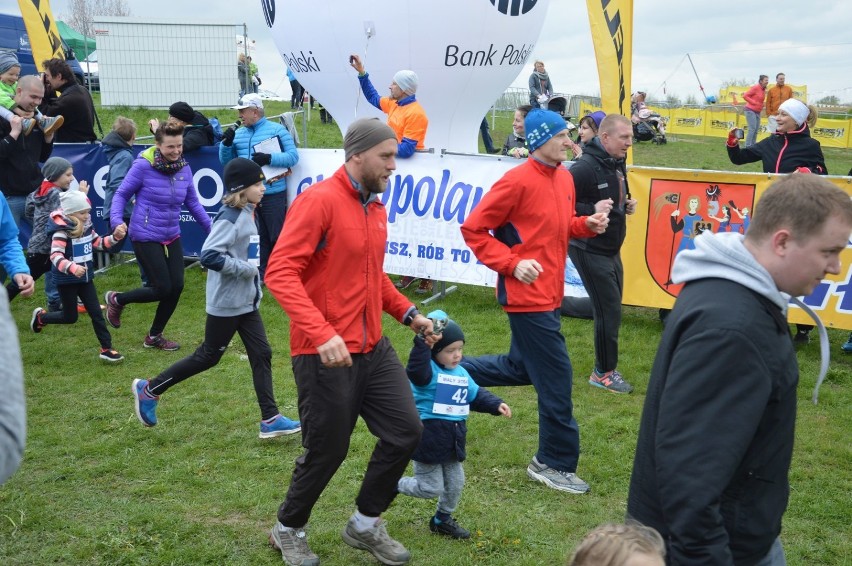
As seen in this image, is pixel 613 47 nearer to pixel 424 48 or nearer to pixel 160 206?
pixel 424 48

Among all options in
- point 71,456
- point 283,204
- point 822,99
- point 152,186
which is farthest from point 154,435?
point 822,99

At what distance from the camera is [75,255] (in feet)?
26.3

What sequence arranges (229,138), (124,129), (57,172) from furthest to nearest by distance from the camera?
(229,138) < (124,129) < (57,172)

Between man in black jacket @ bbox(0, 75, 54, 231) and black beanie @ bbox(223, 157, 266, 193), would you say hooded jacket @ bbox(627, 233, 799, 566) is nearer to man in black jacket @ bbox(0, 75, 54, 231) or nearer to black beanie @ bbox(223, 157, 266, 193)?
black beanie @ bbox(223, 157, 266, 193)

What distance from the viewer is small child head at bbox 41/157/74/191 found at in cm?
812

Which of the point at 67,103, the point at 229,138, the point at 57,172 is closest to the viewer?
the point at 57,172

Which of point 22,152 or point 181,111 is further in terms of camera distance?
point 181,111

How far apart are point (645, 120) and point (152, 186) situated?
20682mm

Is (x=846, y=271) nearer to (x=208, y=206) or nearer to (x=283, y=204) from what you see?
(x=283, y=204)

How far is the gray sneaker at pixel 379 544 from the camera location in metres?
4.53

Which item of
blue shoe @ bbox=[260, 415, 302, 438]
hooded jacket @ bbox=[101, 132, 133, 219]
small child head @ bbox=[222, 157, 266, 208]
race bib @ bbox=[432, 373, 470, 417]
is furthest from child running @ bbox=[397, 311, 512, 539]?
hooded jacket @ bbox=[101, 132, 133, 219]

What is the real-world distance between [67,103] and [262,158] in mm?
3141

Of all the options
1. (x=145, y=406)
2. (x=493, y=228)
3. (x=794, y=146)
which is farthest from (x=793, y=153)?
(x=145, y=406)

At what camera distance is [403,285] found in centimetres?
1095
